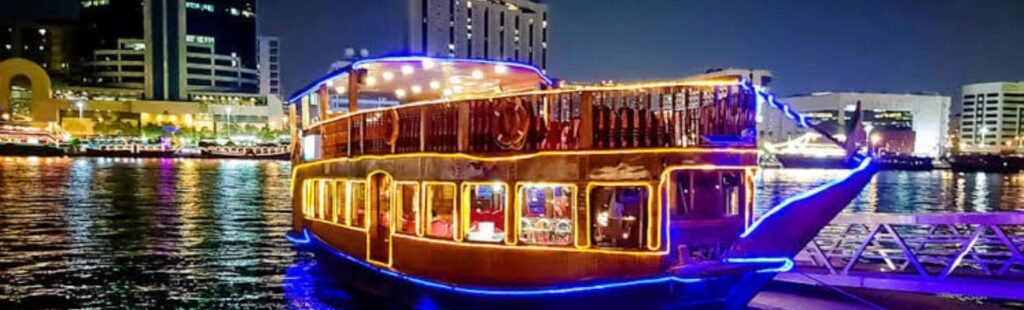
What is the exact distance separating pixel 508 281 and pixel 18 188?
179 ft

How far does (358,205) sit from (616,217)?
7.16 meters

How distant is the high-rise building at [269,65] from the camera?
187000 mm

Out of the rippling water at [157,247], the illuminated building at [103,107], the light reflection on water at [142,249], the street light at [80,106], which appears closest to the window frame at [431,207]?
the rippling water at [157,247]

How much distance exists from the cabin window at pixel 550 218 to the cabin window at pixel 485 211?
351 millimetres

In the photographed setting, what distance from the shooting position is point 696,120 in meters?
11.1

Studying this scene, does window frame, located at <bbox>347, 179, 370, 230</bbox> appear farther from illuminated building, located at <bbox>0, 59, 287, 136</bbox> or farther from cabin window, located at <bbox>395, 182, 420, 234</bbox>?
illuminated building, located at <bbox>0, 59, 287, 136</bbox>

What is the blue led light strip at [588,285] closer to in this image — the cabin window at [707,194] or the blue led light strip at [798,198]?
the blue led light strip at [798,198]

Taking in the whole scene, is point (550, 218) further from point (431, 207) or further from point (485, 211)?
point (431, 207)

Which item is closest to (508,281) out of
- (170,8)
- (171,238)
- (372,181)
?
(372,181)

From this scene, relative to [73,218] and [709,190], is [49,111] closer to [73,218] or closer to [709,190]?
[73,218]

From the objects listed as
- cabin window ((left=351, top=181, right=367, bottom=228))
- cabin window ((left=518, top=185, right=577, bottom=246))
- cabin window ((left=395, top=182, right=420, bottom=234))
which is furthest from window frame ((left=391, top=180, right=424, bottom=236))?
cabin window ((left=518, top=185, right=577, bottom=246))

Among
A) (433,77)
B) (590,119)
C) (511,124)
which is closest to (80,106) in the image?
(433,77)

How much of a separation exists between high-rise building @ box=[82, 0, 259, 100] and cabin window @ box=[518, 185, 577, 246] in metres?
152

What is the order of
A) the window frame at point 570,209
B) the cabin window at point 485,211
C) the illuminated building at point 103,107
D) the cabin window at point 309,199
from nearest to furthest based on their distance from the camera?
the window frame at point 570,209, the cabin window at point 485,211, the cabin window at point 309,199, the illuminated building at point 103,107
